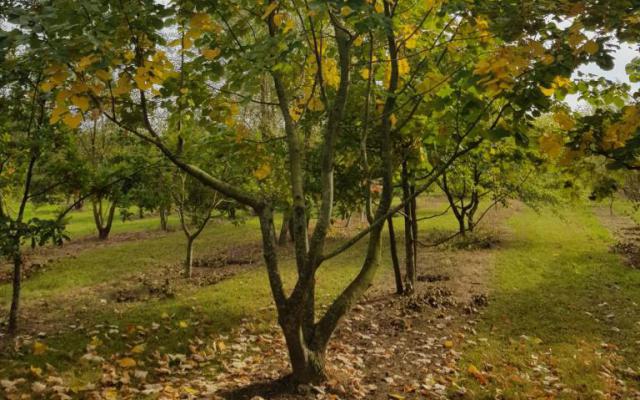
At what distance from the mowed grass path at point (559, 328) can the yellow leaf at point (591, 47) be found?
12.0 feet

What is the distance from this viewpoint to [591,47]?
319 cm

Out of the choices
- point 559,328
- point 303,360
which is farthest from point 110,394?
point 559,328

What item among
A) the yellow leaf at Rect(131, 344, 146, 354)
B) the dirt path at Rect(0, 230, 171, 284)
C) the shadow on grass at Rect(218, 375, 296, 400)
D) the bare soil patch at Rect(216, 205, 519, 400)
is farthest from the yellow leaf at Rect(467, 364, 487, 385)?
the dirt path at Rect(0, 230, 171, 284)

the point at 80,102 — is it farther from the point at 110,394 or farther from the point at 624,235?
the point at 624,235

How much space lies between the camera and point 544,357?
6.44m

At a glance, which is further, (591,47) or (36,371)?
(36,371)

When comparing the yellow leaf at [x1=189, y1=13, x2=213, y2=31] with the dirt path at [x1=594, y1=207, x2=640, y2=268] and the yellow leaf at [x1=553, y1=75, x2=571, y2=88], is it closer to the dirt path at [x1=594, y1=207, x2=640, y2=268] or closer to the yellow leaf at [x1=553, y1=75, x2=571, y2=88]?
the yellow leaf at [x1=553, y1=75, x2=571, y2=88]

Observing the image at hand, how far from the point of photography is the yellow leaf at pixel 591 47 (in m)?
3.18

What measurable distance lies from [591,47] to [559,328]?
5.84m

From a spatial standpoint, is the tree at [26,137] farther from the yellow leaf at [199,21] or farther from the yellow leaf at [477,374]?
the yellow leaf at [477,374]

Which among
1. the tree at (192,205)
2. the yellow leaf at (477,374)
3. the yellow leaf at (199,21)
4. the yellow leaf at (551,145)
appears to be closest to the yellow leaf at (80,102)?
the yellow leaf at (199,21)

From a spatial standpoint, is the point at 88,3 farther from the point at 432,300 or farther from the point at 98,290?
the point at 98,290

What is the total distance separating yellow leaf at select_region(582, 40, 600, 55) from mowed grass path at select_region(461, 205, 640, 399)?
365 centimetres

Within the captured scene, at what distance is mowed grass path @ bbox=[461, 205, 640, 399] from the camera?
5.57 m
